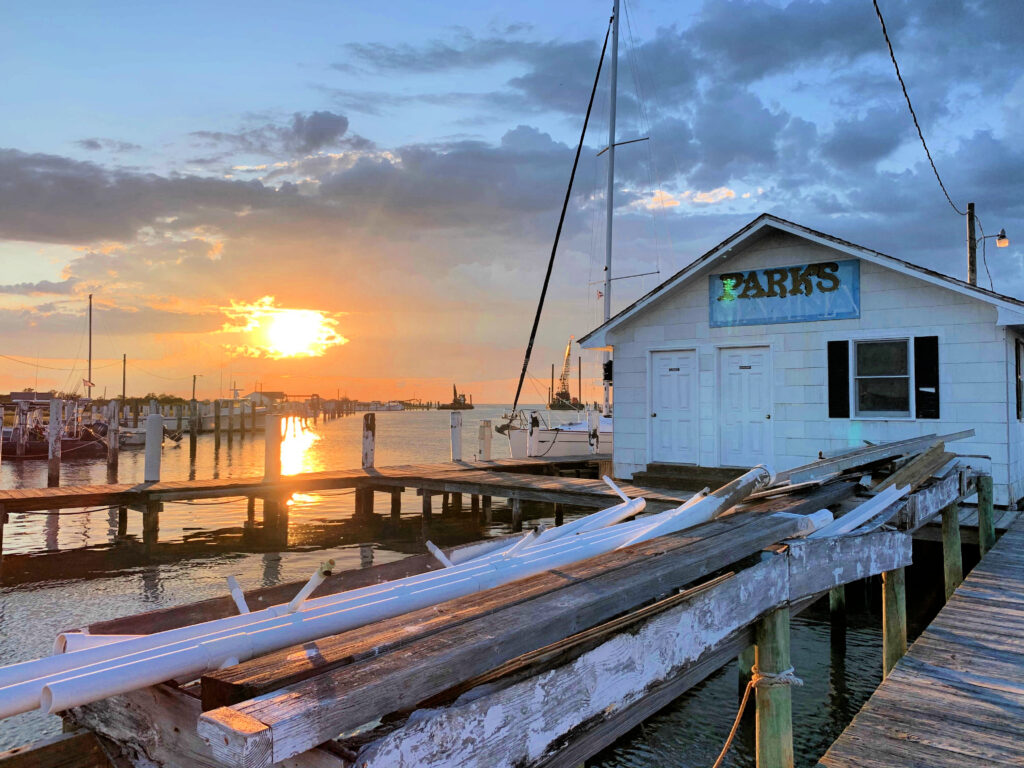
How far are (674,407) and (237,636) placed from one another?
12.1m

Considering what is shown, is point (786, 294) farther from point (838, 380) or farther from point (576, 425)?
point (576, 425)

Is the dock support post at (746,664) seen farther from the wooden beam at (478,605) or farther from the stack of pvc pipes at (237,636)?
the stack of pvc pipes at (237,636)

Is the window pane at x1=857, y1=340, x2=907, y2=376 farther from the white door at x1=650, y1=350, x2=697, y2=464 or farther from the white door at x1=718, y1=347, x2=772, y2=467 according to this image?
the white door at x1=650, y1=350, x2=697, y2=464

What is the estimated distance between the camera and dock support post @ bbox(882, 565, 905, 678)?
240 inches

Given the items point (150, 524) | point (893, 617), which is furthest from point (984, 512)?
point (150, 524)

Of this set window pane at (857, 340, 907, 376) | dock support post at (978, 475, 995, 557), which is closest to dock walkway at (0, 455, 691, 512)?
window pane at (857, 340, 907, 376)

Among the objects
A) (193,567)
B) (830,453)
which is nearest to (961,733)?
(830,453)

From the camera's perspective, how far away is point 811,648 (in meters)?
8.68

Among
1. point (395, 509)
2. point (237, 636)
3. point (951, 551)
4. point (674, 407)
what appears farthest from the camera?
point (395, 509)

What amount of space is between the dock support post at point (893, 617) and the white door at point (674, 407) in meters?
7.14

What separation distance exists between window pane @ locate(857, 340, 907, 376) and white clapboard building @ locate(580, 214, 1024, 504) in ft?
0.06

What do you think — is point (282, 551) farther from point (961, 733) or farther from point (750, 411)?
point (961, 733)

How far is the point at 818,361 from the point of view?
39.7ft

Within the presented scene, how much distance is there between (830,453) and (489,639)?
36.5ft
